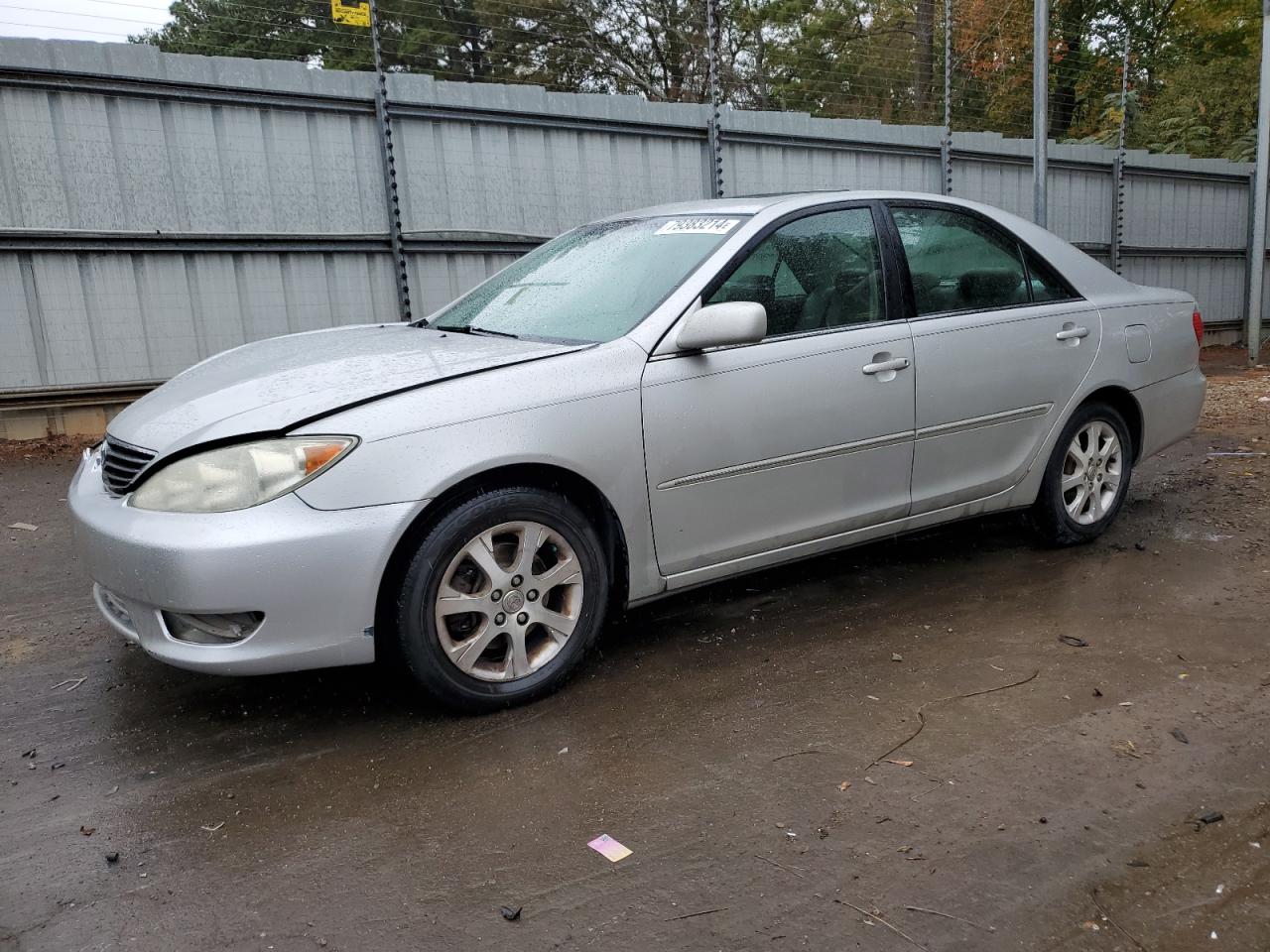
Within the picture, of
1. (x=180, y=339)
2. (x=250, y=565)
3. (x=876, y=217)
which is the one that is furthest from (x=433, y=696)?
(x=180, y=339)

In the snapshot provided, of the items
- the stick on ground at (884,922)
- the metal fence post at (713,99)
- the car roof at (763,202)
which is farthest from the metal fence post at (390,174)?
the stick on ground at (884,922)

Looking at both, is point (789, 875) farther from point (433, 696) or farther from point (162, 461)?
point (162, 461)

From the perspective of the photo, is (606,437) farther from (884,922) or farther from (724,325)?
(884,922)

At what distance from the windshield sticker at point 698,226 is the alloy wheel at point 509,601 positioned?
4.46 ft

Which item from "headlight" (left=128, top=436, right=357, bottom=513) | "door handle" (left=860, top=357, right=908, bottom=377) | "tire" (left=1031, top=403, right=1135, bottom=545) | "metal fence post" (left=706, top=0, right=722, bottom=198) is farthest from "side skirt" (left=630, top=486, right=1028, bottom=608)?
"metal fence post" (left=706, top=0, right=722, bottom=198)

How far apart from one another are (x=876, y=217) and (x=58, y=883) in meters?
3.51

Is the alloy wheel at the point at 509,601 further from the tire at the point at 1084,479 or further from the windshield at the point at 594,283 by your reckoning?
the tire at the point at 1084,479

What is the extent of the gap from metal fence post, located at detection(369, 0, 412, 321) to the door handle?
5.30 m

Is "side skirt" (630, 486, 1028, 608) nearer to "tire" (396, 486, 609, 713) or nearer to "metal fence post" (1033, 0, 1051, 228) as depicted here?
"tire" (396, 486, 609, 713)

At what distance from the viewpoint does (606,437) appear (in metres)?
3.26

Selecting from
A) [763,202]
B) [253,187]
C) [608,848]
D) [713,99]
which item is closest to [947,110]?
[713,99]

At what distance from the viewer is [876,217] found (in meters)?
4.13

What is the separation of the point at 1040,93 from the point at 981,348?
6746mm

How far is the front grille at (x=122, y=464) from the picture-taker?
303 cm
